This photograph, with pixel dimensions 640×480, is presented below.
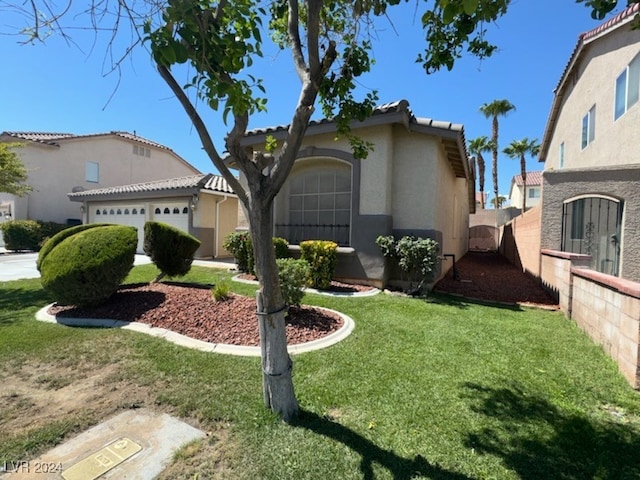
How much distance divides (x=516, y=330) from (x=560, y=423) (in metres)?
3.11

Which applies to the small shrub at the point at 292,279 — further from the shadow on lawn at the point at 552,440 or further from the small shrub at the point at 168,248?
the small shrub at the point at 168,248

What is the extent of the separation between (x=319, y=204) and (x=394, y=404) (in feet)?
27.1

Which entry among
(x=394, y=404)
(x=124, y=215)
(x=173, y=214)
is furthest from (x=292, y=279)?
(x=124, y=215)

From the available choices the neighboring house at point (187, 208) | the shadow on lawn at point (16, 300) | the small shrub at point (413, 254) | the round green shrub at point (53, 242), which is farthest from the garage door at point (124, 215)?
the small shrub at point (413, 254)

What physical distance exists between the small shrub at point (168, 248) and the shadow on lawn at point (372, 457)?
6.35m

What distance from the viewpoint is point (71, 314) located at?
243 inches

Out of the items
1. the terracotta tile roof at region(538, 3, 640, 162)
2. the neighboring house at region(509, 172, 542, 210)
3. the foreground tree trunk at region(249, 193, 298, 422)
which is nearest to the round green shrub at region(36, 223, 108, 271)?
the foreground tree trunk at region(249, 193, 298, 422)

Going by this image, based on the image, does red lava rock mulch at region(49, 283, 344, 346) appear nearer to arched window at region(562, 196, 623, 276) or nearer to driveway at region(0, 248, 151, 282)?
driveway at region(0, 248, 151, 282)

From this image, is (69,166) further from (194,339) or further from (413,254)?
(413,254)

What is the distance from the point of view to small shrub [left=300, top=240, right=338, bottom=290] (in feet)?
29.1

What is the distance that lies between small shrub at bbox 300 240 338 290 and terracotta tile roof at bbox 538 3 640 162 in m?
8.65

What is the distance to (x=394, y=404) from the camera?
3350 millimetres

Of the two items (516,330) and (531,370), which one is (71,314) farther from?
(516,330)

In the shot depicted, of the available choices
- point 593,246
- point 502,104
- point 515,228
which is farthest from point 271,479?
point 502,104
